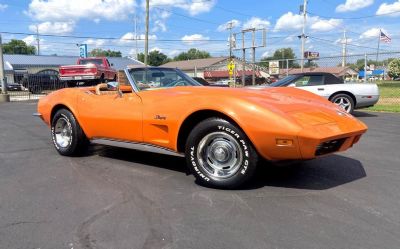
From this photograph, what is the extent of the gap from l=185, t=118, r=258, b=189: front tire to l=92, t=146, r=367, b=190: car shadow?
184 millimetres

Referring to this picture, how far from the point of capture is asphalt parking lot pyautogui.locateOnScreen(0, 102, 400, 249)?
289 centimetres

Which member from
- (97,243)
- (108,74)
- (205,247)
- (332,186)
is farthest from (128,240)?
(108,74)

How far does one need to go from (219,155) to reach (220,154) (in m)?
0.02

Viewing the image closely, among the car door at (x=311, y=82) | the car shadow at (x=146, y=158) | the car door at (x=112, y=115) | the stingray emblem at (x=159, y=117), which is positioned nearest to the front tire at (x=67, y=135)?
the car door at (x=112, y=115)

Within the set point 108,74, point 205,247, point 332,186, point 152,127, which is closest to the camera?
point 205,247

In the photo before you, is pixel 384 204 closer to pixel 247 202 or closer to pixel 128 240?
pixel 247 202

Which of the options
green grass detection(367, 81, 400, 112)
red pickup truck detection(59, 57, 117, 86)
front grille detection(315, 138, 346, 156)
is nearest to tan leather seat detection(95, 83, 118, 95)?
front grille detection(315, 138, 346, 156)

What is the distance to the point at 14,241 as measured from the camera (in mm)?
2898

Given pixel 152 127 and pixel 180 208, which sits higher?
pixel 152 127

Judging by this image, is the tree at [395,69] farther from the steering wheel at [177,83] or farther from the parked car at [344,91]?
the steering wheel at [177,83]

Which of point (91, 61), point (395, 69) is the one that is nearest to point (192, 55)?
point (395, 69)

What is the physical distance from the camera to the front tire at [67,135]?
18.3 ft

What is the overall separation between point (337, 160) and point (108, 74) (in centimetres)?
1694

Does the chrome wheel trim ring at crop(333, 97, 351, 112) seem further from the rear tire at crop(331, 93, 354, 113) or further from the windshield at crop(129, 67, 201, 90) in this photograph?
the windshield at crop(129, 67, 201, 90)
